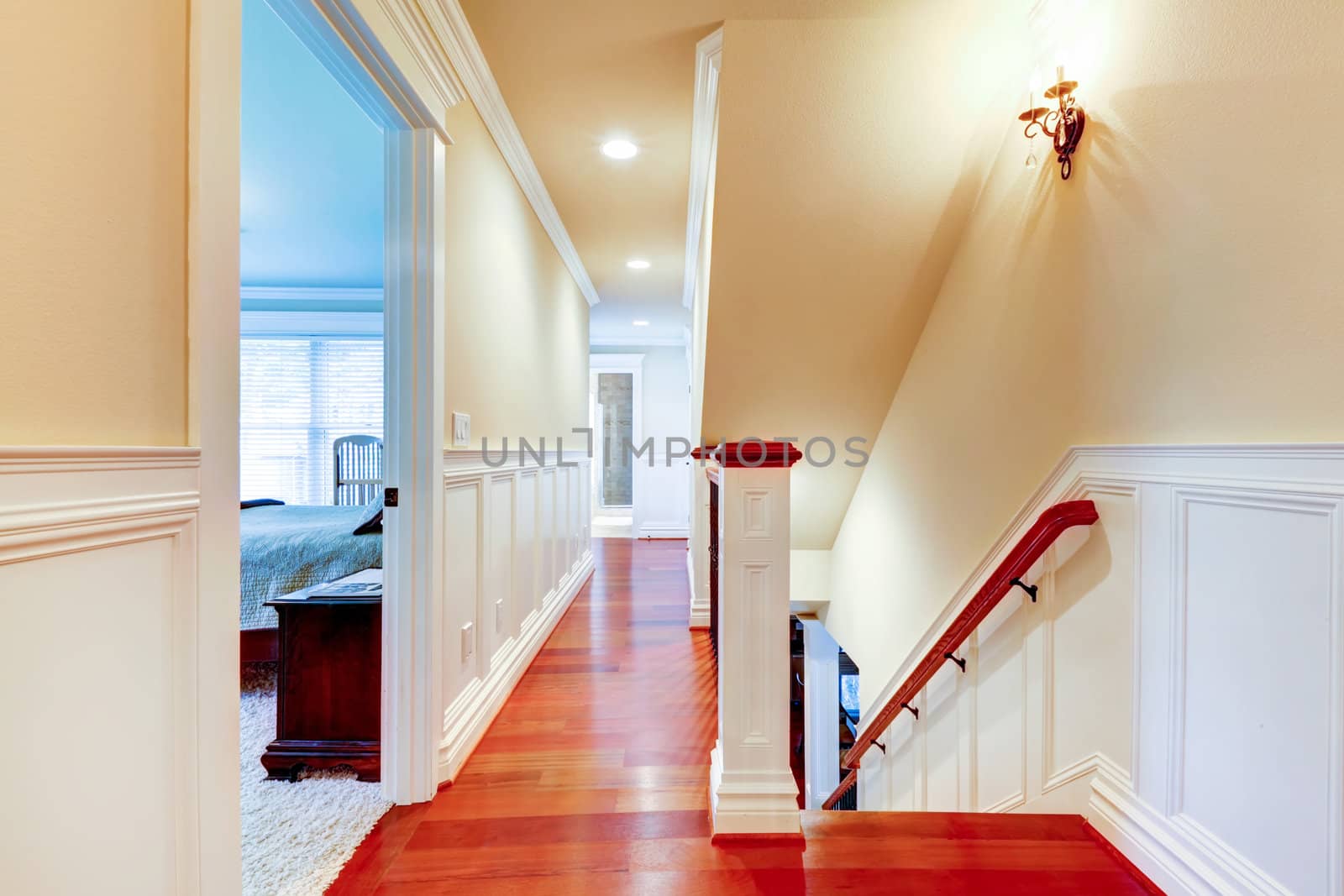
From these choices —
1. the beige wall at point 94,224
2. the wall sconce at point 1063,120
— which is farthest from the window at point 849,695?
the beige wall at point 94,224

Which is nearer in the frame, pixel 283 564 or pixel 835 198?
pixel 835 198

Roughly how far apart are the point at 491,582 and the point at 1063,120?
8.22 ft

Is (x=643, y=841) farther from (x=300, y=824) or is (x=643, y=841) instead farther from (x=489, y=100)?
(x=489, y=100)

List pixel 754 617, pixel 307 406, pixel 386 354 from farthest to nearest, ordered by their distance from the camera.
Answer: pixel 307 406, pixel 386 354, pixel 754 617

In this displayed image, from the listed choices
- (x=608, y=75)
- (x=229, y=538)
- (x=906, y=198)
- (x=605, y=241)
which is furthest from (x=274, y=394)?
(x=906, y=198)

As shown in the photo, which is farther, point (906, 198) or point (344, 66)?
point (906, 198)

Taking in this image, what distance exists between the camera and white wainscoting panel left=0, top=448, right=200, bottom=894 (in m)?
0.70

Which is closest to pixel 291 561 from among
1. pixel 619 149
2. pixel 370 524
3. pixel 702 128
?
pixel 370 524

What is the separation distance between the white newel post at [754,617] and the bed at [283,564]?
5.37 feet

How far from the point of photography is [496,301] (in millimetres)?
2455

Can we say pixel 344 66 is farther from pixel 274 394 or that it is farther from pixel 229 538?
pixel 274 394

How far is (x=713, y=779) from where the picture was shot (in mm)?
1700

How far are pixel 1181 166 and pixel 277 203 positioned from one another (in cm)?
417

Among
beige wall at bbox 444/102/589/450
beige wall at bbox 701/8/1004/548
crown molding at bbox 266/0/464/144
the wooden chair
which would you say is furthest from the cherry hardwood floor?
the wooden chair
